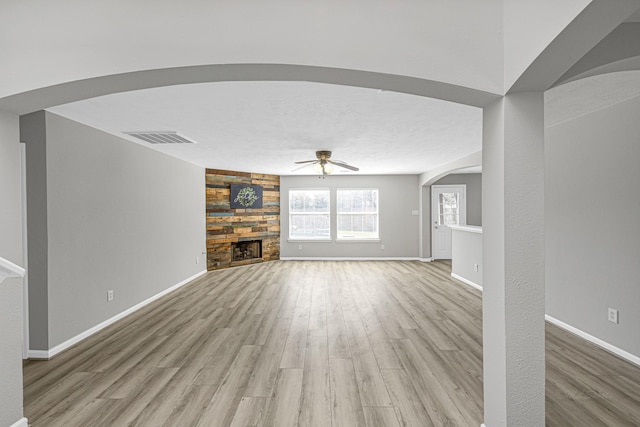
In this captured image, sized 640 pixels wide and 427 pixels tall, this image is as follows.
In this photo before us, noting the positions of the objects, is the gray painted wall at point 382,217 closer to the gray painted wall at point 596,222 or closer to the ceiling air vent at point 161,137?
the ceiling air vent at point 161,137

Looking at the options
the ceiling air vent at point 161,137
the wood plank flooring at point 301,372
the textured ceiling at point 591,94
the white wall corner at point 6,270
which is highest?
the textured ceiling at point 591,94

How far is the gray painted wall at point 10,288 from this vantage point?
6.03 feet

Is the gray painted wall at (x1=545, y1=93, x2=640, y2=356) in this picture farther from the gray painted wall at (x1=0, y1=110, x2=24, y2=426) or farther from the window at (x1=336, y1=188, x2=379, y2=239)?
the window at (x1=336, y1=188, x2=379, y2=239)

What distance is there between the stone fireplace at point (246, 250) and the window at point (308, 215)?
995 mm

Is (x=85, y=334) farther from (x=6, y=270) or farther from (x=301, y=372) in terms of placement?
(x=301, y=372)

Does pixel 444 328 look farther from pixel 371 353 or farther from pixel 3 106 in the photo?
pixel 3 106

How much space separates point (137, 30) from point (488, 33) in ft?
6.10

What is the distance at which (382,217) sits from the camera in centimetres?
888

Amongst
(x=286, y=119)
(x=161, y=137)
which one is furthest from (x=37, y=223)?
(x=286, y=119)

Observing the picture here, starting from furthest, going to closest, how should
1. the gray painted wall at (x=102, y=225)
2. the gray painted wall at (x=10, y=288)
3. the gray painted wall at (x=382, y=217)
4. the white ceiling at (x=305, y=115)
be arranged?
the gray painted wall at (x=382, y=217) < the gray painted wall at (x=102, y=225) < the white ceiling at (x=305, y=115) < the gray painted wall at (x=10, y=288)

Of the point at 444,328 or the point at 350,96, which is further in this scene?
the point at 444,328

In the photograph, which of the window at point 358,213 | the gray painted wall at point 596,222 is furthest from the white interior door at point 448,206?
the gray painted wall at point 596,222

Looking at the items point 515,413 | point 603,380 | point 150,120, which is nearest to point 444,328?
point 603,380

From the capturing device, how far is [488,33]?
1689 millimetres
